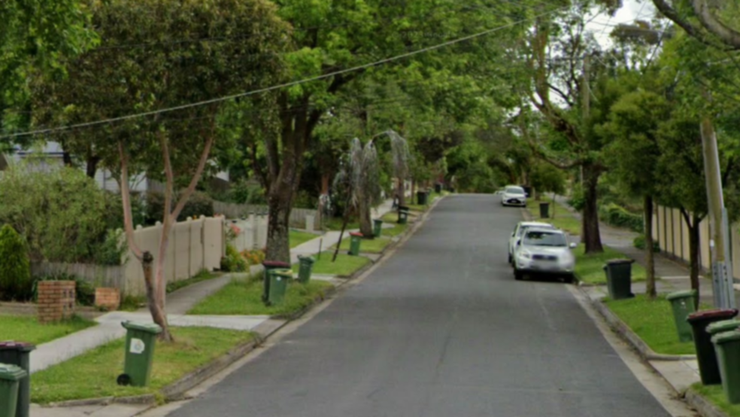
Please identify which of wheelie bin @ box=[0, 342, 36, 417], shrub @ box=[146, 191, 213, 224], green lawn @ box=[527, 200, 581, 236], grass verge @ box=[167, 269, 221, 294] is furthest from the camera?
green lawn @ box=[527, 200, 581, 236]

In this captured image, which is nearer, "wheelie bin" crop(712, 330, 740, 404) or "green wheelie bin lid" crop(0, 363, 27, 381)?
"green wheelie bin lid" crop(0, 363, 27, 381)

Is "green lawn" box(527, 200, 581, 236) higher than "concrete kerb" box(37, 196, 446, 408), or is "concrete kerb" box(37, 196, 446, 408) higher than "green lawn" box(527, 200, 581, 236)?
"green lawn" box(527, 200, 581, 236)

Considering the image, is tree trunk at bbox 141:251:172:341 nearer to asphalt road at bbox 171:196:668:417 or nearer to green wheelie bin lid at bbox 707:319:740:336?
asphalt road at bbox 171:196:668:417

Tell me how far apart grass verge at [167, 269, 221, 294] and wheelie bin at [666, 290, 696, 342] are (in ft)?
41.8

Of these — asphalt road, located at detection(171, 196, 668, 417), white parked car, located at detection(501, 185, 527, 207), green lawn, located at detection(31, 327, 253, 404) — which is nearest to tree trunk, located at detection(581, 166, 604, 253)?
asphalt road, located at detection(171, 196, 668, 417)

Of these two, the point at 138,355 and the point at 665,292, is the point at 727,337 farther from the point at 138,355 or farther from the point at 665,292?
the point at 665,292

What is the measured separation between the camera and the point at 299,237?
46.5 metres

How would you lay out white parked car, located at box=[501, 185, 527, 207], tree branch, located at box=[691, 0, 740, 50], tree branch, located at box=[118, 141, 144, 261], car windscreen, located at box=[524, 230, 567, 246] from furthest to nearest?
1. white parked car, located at box=[501, 185, 527, 207]
2. car windscreen, located at box=[524, 230, 567, 246]
3. tree branch, located at box=[118, 141, 144, 261]
4. tree branch, located at box=[691, 0, 740, 50]

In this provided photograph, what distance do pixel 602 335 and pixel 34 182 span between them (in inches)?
492

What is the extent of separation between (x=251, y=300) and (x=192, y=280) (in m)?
4.59

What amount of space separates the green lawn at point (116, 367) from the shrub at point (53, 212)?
16.1ft

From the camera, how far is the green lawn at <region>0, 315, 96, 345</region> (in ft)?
58.5

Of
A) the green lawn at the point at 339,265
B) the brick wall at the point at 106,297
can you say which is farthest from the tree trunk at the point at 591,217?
the brick wall at the point at 106,297

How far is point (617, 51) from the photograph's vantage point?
127ft
